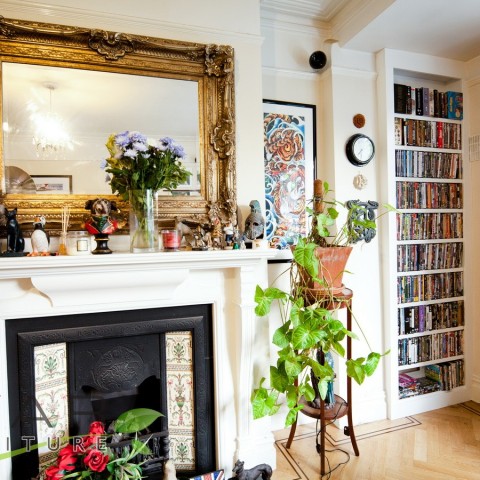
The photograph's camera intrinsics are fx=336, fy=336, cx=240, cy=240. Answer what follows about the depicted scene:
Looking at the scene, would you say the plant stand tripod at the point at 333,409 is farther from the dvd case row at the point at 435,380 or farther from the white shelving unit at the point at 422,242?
the dvd case row at the point at 435,380

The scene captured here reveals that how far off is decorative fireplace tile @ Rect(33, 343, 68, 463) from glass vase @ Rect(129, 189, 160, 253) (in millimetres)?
610

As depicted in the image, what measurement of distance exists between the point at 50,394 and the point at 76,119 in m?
1.32

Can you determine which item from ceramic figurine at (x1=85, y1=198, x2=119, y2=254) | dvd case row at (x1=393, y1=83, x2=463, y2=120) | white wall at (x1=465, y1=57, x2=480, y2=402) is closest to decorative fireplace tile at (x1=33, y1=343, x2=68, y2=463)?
ceramic figurine at (x1=85, y1=198, x2=119, y2=254)

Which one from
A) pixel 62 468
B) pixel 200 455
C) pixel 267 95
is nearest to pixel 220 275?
pixel 200 455

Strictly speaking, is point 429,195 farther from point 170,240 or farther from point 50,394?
point 50,394

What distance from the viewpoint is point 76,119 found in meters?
1.64

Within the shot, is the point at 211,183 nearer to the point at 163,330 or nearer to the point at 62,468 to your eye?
the point at 163,330

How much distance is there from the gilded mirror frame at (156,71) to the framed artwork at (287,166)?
0.48 m

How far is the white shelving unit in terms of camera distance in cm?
232

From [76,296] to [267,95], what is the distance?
5.51ft

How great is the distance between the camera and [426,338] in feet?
8.13

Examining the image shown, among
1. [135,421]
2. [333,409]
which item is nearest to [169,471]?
[135,421]

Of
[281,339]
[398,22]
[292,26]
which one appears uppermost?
[292,26]

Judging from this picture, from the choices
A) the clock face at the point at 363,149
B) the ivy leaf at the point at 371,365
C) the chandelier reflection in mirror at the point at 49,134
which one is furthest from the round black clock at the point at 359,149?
the chandelier reflection in mirror at the point at 49,134
